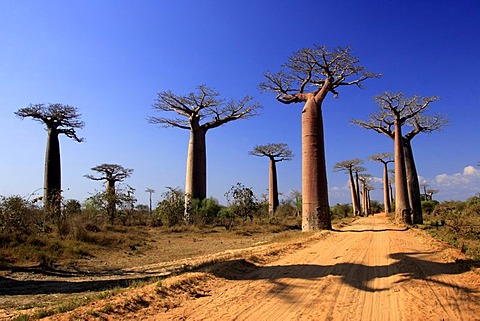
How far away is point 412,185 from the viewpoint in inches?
771

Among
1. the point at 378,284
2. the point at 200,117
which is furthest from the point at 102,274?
the point at 200,117

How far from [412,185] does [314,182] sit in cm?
962

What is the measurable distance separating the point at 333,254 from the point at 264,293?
3237mm

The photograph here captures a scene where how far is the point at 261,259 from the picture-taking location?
21.7ft

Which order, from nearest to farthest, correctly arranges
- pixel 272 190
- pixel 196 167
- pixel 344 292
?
pixel 344 292, pixel 196 167, pixel 272 190

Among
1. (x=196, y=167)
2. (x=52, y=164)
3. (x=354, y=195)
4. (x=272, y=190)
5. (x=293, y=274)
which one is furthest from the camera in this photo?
(x=354, y=195)

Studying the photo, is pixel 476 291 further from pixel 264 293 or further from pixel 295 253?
pixel 295 253

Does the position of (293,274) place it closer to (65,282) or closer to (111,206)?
(65,282)

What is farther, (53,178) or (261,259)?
(53,178)

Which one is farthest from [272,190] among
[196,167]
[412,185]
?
[412,185]

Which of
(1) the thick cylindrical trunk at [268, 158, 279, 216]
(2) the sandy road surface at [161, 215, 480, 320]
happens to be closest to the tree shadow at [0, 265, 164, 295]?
(2) the sandy road surface at [161, 215, 480, 320]

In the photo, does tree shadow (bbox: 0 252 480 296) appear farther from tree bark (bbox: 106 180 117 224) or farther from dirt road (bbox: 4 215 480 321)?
tree bark (bbox: 106 180 117 224)

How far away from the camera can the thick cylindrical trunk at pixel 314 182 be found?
1280cm

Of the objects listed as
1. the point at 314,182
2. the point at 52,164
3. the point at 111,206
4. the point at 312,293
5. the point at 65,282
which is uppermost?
the point at 52,164
